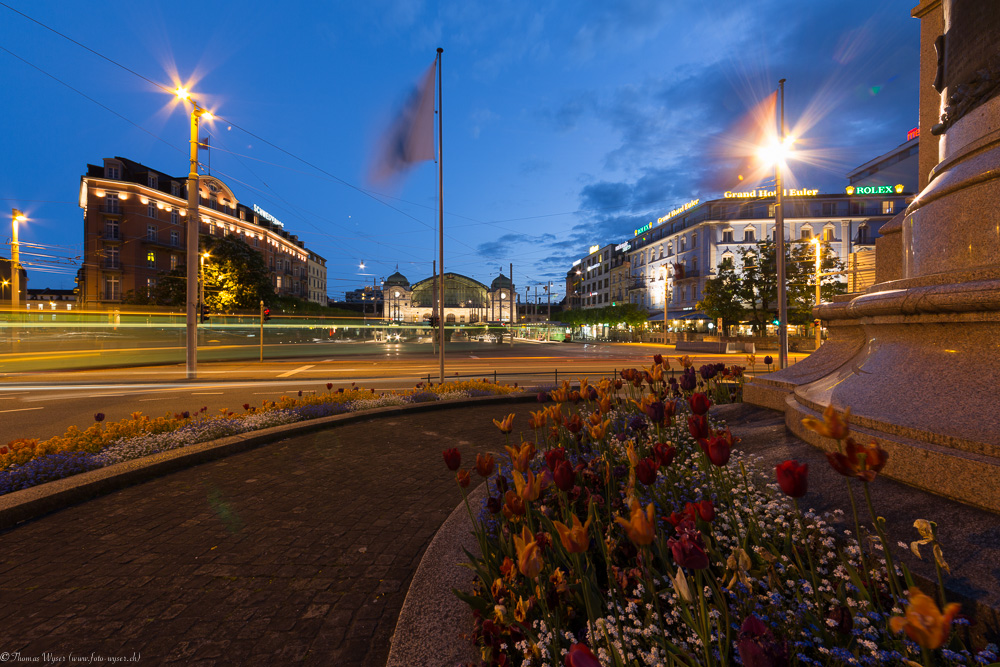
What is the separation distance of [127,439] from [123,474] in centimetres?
155

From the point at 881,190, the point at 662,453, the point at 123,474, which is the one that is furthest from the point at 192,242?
the point at 881,190

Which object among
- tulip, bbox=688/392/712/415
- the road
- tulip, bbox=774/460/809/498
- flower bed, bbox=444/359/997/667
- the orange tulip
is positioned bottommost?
the road

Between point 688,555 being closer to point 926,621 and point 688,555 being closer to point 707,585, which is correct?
point 926,621

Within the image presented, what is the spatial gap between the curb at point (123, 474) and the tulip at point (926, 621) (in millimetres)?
5872

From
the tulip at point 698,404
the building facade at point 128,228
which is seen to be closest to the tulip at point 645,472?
the tulip at point 698,404

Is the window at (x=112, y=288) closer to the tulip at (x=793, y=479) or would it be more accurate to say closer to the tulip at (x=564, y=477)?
the tulip at (x=564, y=477)

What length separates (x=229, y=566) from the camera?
3186 mm

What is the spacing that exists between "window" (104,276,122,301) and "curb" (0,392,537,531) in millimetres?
51954

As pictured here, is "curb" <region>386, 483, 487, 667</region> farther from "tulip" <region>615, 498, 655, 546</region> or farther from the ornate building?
the ornate building

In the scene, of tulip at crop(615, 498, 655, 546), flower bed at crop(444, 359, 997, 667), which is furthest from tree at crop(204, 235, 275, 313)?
tulip at crop(615, 498, 655, 546)

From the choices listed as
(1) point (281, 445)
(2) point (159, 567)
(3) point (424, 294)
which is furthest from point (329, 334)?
(3) point (424, 294)

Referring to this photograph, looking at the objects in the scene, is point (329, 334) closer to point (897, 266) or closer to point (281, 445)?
point (281, 445)

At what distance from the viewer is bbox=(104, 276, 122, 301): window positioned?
45062 millimetres

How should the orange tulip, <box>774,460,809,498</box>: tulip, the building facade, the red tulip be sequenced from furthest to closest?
the building facade < the red tulip < the orange tulip < <box>774,460,809,498</box>: tulip
